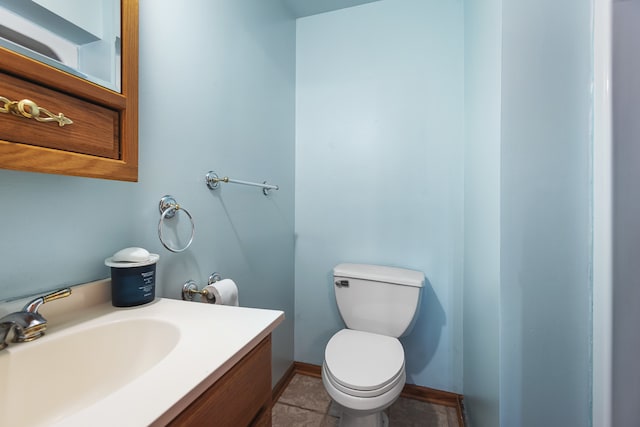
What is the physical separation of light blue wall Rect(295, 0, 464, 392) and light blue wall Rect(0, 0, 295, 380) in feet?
0.50

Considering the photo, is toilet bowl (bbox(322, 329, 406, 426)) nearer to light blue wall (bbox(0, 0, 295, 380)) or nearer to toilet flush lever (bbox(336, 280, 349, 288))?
toilet flush lever (bbox(336, 280, 349, 288))

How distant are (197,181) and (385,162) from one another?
3.61 feet

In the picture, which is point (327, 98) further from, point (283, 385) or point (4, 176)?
point (283, 385)

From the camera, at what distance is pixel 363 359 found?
124cm

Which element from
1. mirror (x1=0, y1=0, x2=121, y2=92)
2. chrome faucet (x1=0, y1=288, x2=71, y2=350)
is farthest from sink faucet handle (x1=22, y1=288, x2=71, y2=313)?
mirror (x1=0, y1=0, x2=121, y2=92)

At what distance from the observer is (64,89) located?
59 cm

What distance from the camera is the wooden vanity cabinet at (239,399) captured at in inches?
18.3

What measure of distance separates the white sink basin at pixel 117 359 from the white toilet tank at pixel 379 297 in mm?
888

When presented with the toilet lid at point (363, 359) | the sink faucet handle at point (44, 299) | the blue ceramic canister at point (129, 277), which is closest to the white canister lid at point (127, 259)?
the blue ceramic canister at point (129, 277)

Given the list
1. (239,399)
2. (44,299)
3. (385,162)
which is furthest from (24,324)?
(385,162)

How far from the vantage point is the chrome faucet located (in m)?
0.53

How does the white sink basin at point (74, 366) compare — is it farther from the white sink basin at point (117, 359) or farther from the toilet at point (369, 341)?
the toilet at point (369, 341)

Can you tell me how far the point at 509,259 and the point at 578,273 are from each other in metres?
0.19

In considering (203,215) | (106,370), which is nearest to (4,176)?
(106,370)
